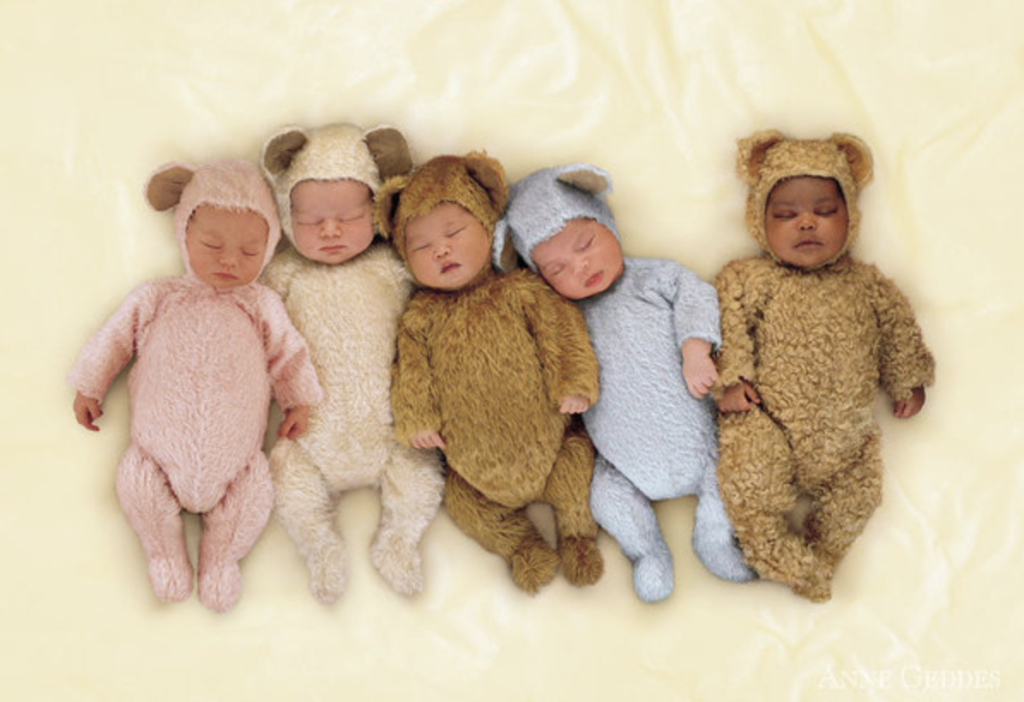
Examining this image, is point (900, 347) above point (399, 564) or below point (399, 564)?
above

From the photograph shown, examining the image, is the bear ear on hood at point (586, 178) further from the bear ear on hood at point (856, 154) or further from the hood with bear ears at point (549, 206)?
the bear ear on hood at point (856, 154)

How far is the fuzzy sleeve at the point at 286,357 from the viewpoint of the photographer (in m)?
1.46

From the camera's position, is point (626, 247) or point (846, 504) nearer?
point (846, 504)

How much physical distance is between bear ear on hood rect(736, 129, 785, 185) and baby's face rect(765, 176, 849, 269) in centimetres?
6

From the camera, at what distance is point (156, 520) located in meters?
1.43

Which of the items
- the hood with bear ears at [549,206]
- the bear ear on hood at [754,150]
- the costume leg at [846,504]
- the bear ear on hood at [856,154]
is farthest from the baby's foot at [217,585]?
the bear ear on hood at [856,154]

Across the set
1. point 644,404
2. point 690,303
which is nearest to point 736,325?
point 690,303

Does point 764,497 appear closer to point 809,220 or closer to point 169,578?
point 809,220

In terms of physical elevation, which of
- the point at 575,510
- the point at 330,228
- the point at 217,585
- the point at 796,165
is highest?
the point at 796,165

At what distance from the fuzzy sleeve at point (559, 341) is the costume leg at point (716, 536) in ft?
0.78

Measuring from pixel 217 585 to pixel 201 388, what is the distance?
12.5 inches

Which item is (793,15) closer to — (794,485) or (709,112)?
(709,112)

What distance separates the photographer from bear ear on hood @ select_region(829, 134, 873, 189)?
150 cm

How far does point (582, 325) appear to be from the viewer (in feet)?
4.88
